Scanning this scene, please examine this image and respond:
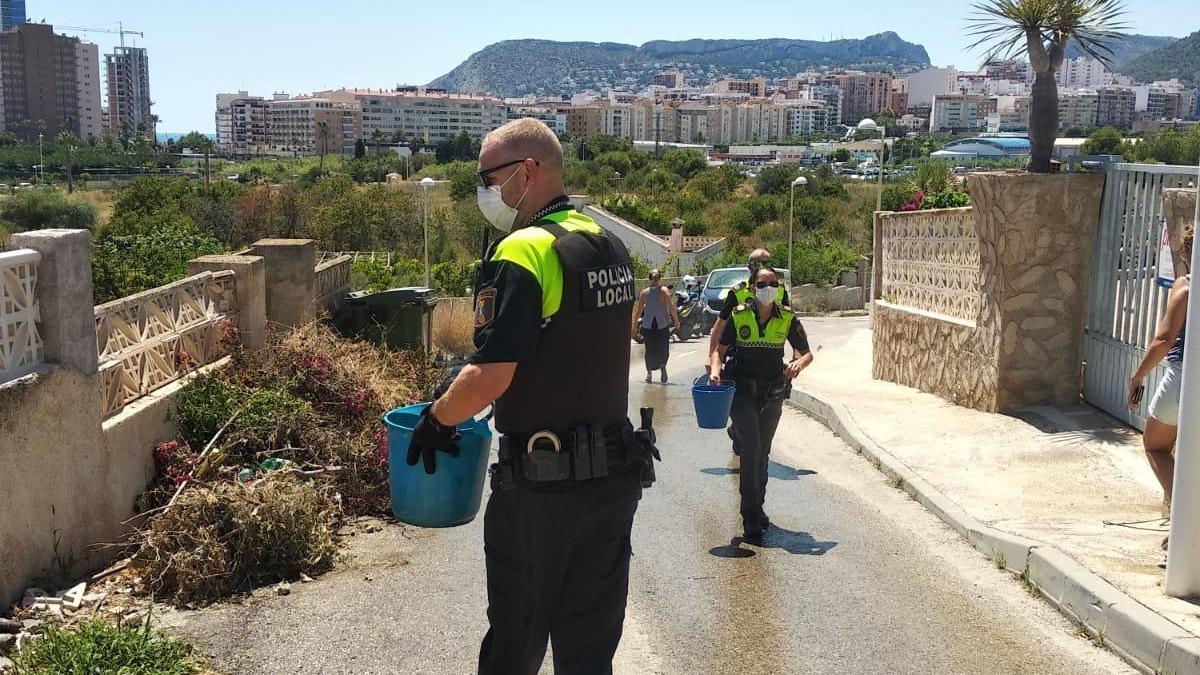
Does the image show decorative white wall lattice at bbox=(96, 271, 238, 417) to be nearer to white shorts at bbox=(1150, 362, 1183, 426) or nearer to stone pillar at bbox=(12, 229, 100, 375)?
stone pillar at bbox=(12, 229, 100, 375)

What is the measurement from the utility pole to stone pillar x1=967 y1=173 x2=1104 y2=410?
5261 mm

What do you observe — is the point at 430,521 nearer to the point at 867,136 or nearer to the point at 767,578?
the point at 767,578

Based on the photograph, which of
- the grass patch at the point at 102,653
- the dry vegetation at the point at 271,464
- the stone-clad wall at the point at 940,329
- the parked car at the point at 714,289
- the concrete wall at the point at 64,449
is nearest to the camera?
the grass patch at the point at 102,653

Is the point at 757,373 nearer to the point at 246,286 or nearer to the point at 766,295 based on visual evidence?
the point at 766,295

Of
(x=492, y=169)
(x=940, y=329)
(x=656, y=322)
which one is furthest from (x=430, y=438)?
(x=656, y=322)

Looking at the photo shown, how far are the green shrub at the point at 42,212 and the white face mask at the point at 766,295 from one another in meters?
63.2

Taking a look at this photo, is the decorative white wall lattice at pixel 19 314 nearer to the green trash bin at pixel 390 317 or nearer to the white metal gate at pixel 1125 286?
the green trash bin at pixel 390 317

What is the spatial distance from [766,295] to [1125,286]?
13.1 feet

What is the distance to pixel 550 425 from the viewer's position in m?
3.68

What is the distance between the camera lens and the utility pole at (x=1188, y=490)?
5.62m

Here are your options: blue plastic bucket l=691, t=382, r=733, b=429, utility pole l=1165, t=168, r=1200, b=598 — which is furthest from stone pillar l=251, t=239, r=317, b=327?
utility pole l=1165, t=168, r=1200, b=598

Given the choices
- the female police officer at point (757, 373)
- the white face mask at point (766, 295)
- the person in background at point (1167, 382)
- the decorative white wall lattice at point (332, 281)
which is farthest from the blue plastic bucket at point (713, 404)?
the decorative white wall lattice at point (332, 281)

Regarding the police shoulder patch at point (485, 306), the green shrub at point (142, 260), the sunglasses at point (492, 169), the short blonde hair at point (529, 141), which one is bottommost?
the green shrub at point (142, 260)

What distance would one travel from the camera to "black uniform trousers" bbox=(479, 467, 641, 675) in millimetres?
3697
